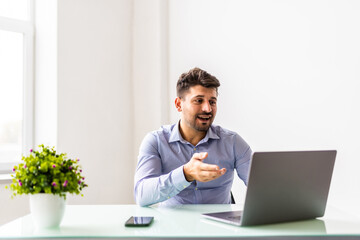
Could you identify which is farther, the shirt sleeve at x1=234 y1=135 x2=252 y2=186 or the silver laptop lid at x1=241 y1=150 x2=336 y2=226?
the shirt sleeve at x1=234 y1=135 x2=252 y2=186

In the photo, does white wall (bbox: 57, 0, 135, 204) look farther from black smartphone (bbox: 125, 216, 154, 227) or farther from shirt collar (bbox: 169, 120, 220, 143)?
black smartphone (bbox: 125, 216, 154, 227)

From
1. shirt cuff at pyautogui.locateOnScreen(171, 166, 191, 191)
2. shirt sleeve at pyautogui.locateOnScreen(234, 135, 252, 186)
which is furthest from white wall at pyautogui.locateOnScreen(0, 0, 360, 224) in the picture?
shirt cuff at pyautogui.locateOnScreen(171, 166, 191, 191)

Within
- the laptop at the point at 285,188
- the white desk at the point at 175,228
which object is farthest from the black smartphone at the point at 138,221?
the laptop at the point at 285,188

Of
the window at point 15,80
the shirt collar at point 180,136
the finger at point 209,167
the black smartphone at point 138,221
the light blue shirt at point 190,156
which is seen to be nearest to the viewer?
the black smartphone at point 138,221

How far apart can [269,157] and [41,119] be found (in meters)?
2.49

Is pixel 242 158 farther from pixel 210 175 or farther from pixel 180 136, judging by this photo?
pixel 210 175

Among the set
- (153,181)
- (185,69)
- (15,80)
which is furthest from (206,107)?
(15,80)

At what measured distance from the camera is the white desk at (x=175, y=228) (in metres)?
1.29

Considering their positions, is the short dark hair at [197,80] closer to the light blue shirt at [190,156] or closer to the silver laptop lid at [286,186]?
the light blue shirt at [190,156]

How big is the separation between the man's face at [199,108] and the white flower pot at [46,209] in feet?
3.36

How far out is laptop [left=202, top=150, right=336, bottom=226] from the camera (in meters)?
1.34

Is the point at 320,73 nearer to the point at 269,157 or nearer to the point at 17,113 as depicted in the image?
the point at 269,157

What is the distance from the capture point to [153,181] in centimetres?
188

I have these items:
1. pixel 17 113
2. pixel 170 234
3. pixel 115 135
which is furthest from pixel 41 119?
pixel 170 234
